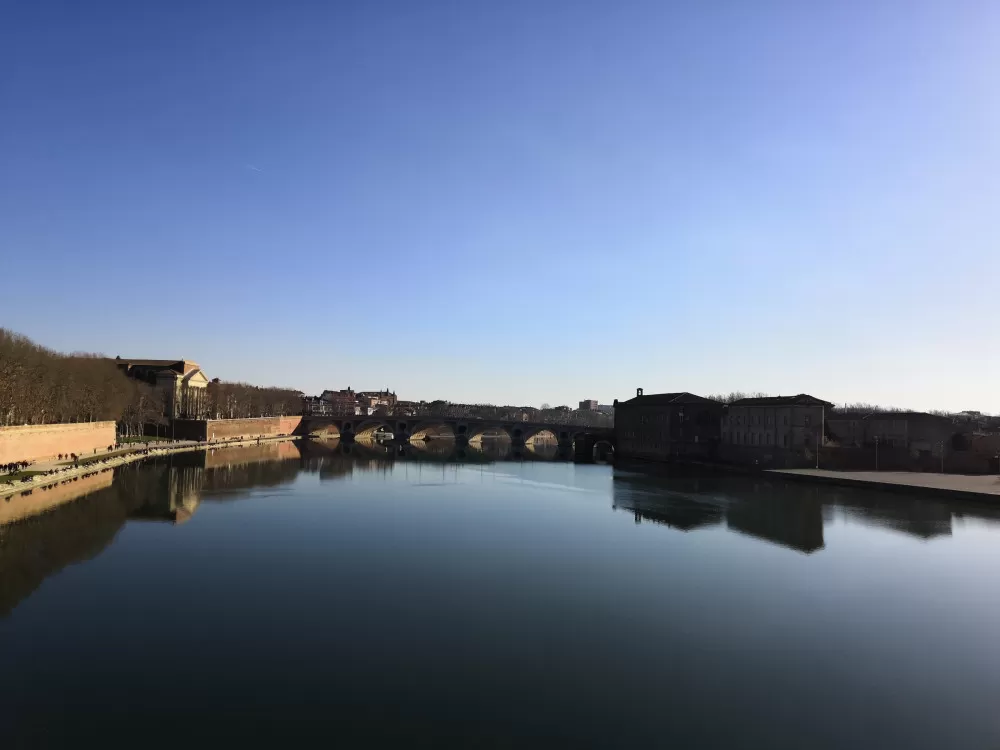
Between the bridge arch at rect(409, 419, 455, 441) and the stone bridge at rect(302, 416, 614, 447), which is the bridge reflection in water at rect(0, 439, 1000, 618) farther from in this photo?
the bridge arch at rect(409, 419, 455, 441)

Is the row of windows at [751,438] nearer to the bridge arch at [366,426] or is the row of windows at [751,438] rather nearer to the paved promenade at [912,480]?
the paved promenade at [912,480]

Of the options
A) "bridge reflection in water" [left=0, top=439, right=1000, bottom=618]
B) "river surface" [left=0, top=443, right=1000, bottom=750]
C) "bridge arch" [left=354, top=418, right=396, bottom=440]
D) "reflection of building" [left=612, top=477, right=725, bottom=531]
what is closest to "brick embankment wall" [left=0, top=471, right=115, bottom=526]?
"bridge reflection in water" [left=0, top=439, right=1000, bottom=618]

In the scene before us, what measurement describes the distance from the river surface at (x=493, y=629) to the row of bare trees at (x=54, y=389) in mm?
17935

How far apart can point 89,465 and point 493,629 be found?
46838 mm

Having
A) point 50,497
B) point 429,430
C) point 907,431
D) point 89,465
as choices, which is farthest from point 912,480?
point 429,430

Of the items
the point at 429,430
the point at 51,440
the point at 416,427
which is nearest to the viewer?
the point at 51,440

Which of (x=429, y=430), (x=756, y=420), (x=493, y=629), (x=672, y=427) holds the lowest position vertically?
(x=493, y=629)

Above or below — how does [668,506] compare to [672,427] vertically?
below

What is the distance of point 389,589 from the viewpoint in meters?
21.5

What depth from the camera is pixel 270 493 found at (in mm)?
45875

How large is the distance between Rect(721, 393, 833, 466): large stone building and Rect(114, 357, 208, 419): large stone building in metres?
78.9

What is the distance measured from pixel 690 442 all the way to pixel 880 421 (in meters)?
20.0

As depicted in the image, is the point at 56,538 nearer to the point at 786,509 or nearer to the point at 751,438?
the point at 786,509

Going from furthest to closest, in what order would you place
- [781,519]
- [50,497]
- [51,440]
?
[51,440] < [50,497] < [781,519]
